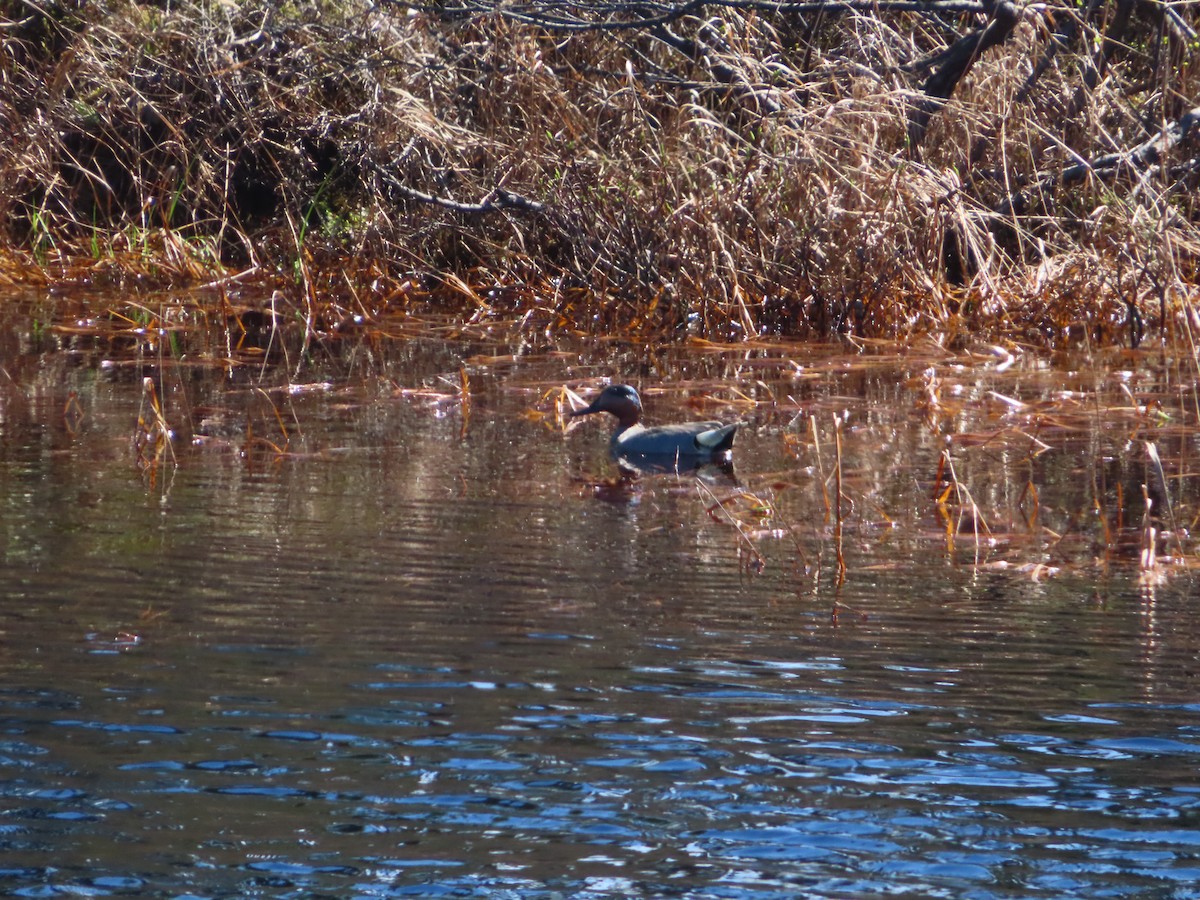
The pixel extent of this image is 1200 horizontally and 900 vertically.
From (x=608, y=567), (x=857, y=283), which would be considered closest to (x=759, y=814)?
(x=608, y=567)

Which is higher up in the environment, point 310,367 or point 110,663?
point 310,367

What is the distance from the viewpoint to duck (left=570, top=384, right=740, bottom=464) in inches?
317

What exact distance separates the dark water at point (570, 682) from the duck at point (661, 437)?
323 millimetres

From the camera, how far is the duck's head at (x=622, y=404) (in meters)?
8.63

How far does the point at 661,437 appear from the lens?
8234 millimetres

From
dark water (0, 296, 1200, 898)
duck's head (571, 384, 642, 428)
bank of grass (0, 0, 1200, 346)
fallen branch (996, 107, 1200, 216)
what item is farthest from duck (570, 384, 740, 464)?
fallen branch (996, 107, 1200, 216)

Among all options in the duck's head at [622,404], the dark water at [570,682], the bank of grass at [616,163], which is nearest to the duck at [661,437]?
the duck's head at [622,404]

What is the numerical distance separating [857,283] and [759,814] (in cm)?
819

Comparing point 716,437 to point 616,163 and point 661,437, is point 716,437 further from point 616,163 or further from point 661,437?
point 616,163

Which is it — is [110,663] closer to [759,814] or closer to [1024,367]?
[759,814]

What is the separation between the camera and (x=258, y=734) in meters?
4.04

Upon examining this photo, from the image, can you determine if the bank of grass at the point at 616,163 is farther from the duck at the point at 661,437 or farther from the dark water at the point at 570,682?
the dark water at the point at 570,682

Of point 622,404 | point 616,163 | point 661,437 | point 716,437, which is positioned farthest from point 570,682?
point 616,163

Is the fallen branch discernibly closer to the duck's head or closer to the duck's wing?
the duck's head
